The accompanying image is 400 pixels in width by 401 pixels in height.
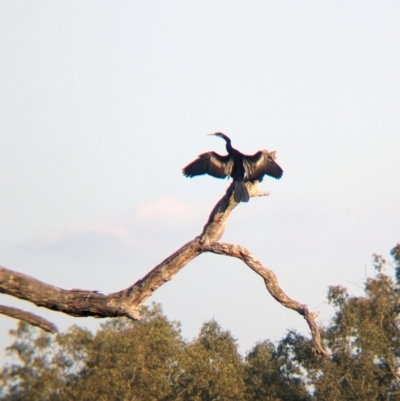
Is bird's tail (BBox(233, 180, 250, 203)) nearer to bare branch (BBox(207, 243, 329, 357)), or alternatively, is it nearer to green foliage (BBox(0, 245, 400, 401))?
bare branch (BBox(207, 243, 329, 357))

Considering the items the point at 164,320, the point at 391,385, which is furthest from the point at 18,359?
the point at 391,385

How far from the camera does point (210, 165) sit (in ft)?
42.6

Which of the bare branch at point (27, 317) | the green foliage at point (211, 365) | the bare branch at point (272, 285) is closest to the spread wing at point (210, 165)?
the bare branch at point (272, 285)

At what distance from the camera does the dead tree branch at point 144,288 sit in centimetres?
766

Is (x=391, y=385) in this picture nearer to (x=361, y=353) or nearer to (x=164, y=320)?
(x=361, y=353)

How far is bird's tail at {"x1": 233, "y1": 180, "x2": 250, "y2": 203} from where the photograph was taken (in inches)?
395

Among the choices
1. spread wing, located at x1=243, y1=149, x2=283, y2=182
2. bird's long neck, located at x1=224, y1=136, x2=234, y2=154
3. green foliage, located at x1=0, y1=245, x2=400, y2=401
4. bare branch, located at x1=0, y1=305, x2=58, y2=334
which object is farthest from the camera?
green foliage, located at x1=0, y1=245, x2=400, y2=401

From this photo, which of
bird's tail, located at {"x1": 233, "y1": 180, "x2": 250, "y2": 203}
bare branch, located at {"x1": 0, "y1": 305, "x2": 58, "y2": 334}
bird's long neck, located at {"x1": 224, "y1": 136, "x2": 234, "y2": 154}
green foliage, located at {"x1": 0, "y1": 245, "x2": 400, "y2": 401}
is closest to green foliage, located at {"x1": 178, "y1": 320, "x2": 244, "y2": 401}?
green foliage, located at {"x1": 0, "y1": 245, "x2": 400, "y2": 401}

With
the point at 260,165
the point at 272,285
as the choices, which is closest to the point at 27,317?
the point at 272,285

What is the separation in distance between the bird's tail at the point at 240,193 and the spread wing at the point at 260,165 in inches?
26.5

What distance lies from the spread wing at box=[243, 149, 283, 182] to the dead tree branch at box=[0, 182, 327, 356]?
221cm

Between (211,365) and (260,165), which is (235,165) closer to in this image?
(260,165)

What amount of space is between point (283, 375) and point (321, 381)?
9.41ft

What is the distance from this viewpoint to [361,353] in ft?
107
